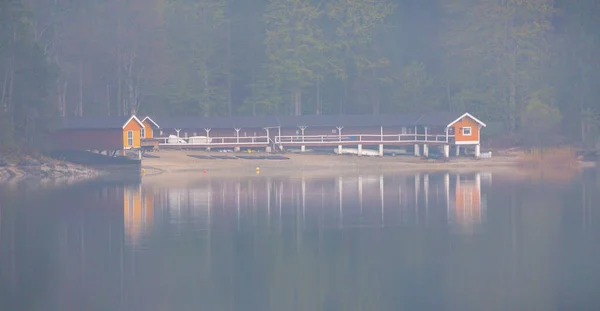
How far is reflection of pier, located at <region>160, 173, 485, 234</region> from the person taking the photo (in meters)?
36.7

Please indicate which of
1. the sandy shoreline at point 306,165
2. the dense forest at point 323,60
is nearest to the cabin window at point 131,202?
the sandy shoreline at point 306,165

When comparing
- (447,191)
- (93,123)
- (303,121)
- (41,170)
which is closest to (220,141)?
(303,121)

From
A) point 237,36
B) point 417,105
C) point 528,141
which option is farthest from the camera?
point 237,36

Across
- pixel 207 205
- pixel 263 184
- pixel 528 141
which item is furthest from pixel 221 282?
pixel 528 141

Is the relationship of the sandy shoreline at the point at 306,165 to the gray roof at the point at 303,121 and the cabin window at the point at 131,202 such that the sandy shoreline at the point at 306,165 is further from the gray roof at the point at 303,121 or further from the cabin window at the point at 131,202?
the cabin window at the point at 131,202

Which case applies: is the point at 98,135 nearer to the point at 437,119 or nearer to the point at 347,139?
the point at 347,139

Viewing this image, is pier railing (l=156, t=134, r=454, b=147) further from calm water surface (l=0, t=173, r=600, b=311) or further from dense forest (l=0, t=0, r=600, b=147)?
calm water surface (l=0, t=173, r=600, b=311)

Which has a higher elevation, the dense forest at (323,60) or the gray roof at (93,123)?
the dense forest at (323,60)

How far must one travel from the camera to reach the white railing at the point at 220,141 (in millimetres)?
72688

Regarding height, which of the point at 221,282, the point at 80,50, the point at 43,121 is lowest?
the point at 221,282

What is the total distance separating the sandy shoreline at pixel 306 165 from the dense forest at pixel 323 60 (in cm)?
734

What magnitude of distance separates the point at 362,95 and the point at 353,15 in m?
7.95

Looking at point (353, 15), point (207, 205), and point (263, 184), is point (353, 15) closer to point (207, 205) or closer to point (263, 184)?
point (263, 184)

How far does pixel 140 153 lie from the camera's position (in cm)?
6631
